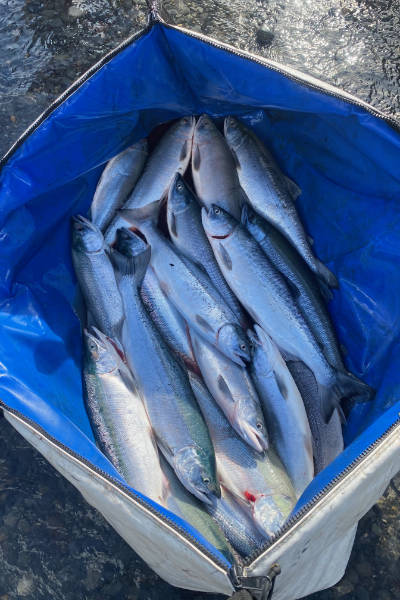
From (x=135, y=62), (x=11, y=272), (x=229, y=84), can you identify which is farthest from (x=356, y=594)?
(x=135, y=62)

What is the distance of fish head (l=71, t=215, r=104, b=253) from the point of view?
7.66 ft

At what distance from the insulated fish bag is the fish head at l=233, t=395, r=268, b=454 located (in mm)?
365

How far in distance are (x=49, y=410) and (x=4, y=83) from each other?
196cm

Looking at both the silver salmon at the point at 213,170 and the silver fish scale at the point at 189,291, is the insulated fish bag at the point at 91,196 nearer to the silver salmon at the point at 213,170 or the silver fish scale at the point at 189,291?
the silver salmon at the point at 213,170

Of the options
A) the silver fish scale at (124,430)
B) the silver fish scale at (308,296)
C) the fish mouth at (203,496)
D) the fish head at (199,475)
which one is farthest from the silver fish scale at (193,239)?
the fish mouth at (203,496)

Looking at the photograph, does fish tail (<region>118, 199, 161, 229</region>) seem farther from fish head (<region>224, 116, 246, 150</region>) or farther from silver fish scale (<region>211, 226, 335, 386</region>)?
fish head (<region>224, 116, 246, 150</region>)

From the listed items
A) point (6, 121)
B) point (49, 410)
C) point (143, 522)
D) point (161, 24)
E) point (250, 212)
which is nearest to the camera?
point (143, 522)

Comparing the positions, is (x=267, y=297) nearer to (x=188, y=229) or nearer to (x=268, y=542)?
(x=188, y=229)

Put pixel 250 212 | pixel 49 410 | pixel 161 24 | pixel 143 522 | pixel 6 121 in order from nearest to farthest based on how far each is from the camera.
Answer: pixel 143 522 < pixel 49 410 < pixel 161 24 < pixel 250 212 < pixel 6 121

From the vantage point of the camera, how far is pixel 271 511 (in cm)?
193

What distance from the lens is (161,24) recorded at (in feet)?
6.82

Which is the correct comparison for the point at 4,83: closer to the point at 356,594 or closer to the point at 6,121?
the point at 6,121

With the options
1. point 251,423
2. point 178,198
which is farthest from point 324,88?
point 251,423

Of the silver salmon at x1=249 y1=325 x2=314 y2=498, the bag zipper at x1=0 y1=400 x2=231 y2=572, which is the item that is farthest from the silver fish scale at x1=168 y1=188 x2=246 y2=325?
the bag zipper at x1=0 y1=400 x2=231 y2=572
